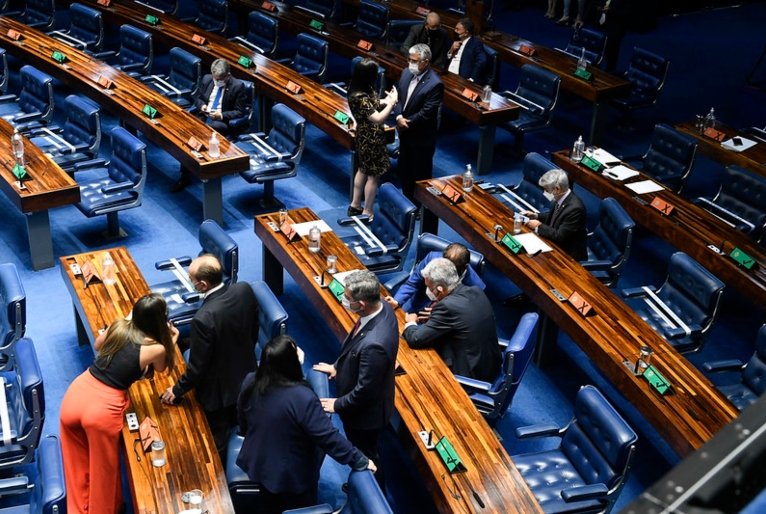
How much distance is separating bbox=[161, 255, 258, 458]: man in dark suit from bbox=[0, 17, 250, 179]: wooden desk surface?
2894mm

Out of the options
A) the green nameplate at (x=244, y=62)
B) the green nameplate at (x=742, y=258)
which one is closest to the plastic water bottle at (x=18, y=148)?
the green nameplate at (x=244, y=62)

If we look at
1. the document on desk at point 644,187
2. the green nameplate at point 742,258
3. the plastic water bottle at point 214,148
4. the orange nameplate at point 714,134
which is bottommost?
the green nameplate at point 742,258

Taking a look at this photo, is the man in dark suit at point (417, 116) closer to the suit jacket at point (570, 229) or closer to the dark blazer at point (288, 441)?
the suit jacket at point (570, 229)

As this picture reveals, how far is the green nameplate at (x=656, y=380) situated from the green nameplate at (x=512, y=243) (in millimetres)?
1585

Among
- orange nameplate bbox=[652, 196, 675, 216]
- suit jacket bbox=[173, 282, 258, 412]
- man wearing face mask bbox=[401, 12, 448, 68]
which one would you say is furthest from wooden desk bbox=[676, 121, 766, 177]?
suit jacket bbox=[173, 282, 258, 412]

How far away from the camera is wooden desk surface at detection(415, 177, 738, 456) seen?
495 centimetres

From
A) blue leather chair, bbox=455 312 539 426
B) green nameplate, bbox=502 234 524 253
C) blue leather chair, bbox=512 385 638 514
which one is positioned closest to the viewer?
blue leather chair, bbox=512 385 638 514

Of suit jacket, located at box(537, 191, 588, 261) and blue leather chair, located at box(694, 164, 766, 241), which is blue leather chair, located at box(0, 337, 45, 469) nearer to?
suit jacket, located at box(537, 191, 588, 261)

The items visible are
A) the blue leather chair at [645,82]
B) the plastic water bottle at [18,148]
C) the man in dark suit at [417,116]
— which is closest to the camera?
the plastic water bottle at [18,148]

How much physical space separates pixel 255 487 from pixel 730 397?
2887mm

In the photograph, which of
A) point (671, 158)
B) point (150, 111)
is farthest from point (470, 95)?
point (150, 111)

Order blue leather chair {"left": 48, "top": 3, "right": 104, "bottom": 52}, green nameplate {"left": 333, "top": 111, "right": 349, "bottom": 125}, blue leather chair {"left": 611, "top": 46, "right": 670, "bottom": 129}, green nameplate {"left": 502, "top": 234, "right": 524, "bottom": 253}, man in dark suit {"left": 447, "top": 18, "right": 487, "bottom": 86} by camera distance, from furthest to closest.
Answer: blue leather chair {"left": 48, "top": 3, "right": 104, "bottom": 52} < blue leather chair {"left": 611, "top": 46, "right": 670, "bottom": 129} < man in dark suit {"left": 447, "top": 18, "right": 487, "bottom": 86} < green nameplate {"left": 333, "top": 111, "right": 349, "bottom": 125} < green nameplate {"left": 502, "top": 234, "right": 524, "bottom": 253}

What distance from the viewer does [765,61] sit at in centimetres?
1312

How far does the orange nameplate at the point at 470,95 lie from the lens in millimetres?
9117
